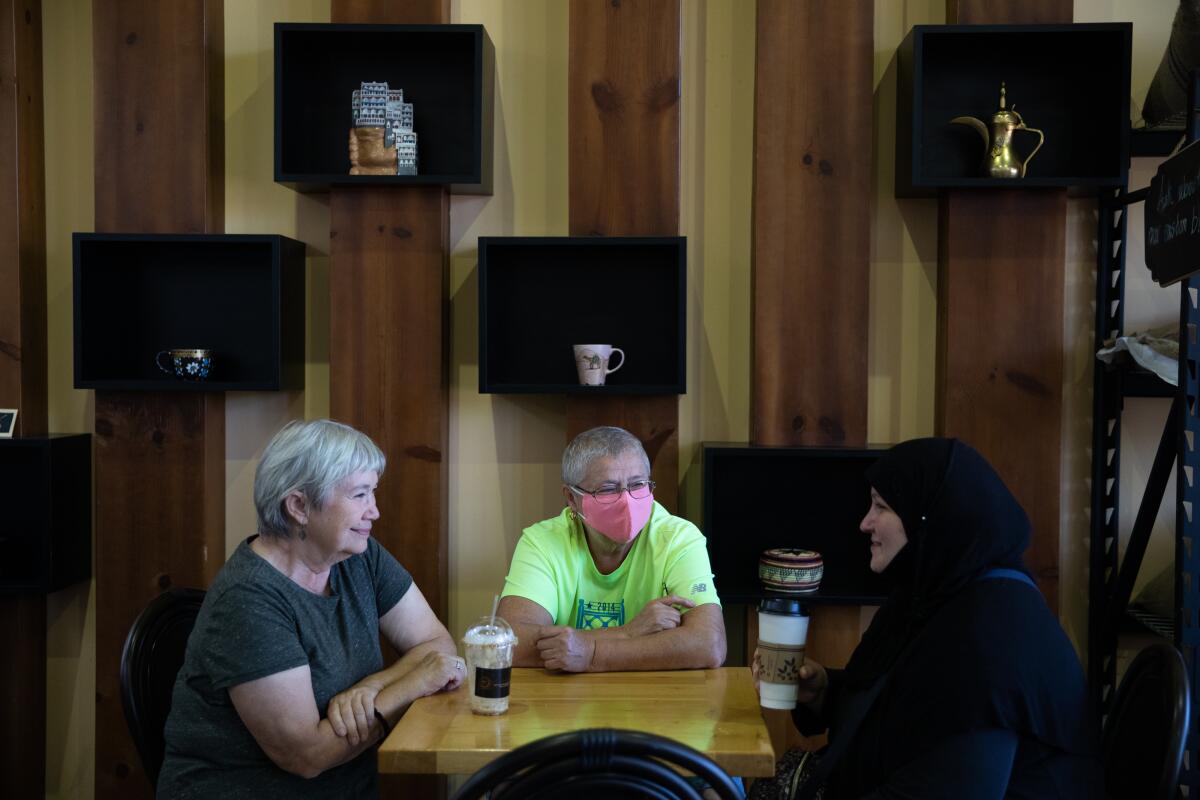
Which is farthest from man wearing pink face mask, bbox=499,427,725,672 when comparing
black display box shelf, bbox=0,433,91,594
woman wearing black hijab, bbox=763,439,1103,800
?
black display box shelf, bbox=0,433,91,594

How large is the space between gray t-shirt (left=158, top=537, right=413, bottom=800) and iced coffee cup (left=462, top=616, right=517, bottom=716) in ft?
0.96

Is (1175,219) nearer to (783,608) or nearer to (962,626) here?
(962,626)

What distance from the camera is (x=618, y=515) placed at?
2.49 meters

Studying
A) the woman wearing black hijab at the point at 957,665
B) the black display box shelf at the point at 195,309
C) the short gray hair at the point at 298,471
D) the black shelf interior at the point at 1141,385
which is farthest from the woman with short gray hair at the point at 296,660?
the black shelf interior at the point at 1141,385

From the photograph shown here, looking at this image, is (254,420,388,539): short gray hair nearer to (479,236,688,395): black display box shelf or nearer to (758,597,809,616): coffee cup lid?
(758,597,809,616): coffee cup lid

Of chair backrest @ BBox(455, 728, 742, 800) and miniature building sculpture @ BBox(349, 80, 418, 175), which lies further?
miniature building sculpture @ BBox(349, 80, 418, 175)

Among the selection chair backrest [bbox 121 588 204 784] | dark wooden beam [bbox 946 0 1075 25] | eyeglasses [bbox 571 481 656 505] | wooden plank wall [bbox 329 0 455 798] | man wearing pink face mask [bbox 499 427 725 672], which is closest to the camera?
chair backrest [bbox 121 588 204 784]

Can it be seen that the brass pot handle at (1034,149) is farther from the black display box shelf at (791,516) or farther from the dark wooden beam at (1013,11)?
the black display box shelf at (791,516)

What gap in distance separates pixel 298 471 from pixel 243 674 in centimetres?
38

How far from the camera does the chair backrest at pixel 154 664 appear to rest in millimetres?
2176

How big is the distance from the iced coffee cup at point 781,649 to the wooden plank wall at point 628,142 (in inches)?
→ 44.9

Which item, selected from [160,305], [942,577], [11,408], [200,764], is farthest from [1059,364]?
[11,408]

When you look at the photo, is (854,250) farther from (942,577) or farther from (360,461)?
(360,461)

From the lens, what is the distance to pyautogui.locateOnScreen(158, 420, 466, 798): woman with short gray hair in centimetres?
191
